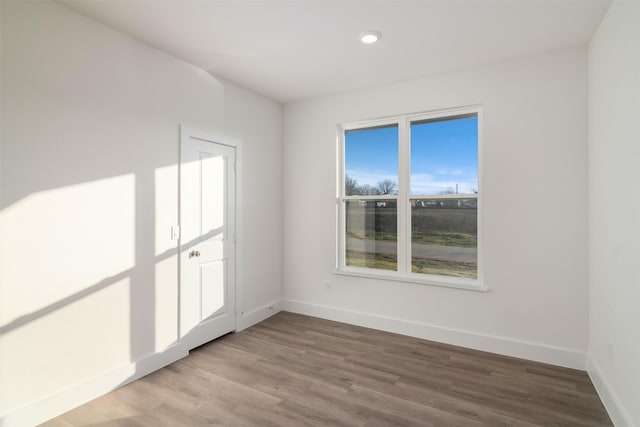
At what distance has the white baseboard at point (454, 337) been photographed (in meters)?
2.95

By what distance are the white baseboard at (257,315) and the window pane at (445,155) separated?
94.2 inches

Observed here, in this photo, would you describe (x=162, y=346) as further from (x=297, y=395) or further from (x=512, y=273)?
(x=512, y=273)

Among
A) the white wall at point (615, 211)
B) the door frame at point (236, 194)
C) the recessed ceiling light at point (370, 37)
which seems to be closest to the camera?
the white wall at point (615, 211)

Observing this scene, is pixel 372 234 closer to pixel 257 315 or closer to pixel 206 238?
pixel 257 315

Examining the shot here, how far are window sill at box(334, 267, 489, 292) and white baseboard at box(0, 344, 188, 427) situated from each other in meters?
2.17

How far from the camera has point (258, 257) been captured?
4160mm

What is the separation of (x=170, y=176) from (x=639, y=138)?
347cm

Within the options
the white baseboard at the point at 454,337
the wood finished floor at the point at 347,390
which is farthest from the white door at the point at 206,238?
the white baseboard at the point at 454,337

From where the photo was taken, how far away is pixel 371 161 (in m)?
4.04

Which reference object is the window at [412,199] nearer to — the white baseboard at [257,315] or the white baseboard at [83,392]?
the white baseboard at [257,315]

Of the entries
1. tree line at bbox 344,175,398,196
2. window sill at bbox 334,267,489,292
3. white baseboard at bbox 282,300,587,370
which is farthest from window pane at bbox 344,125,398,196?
white baseboard at bbox 282,300,587,370

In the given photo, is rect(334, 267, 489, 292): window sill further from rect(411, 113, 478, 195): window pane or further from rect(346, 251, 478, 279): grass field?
rect(411, 113, 478, 195): window pane

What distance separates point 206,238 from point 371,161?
2.16 metres

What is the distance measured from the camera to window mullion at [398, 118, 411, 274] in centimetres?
375
